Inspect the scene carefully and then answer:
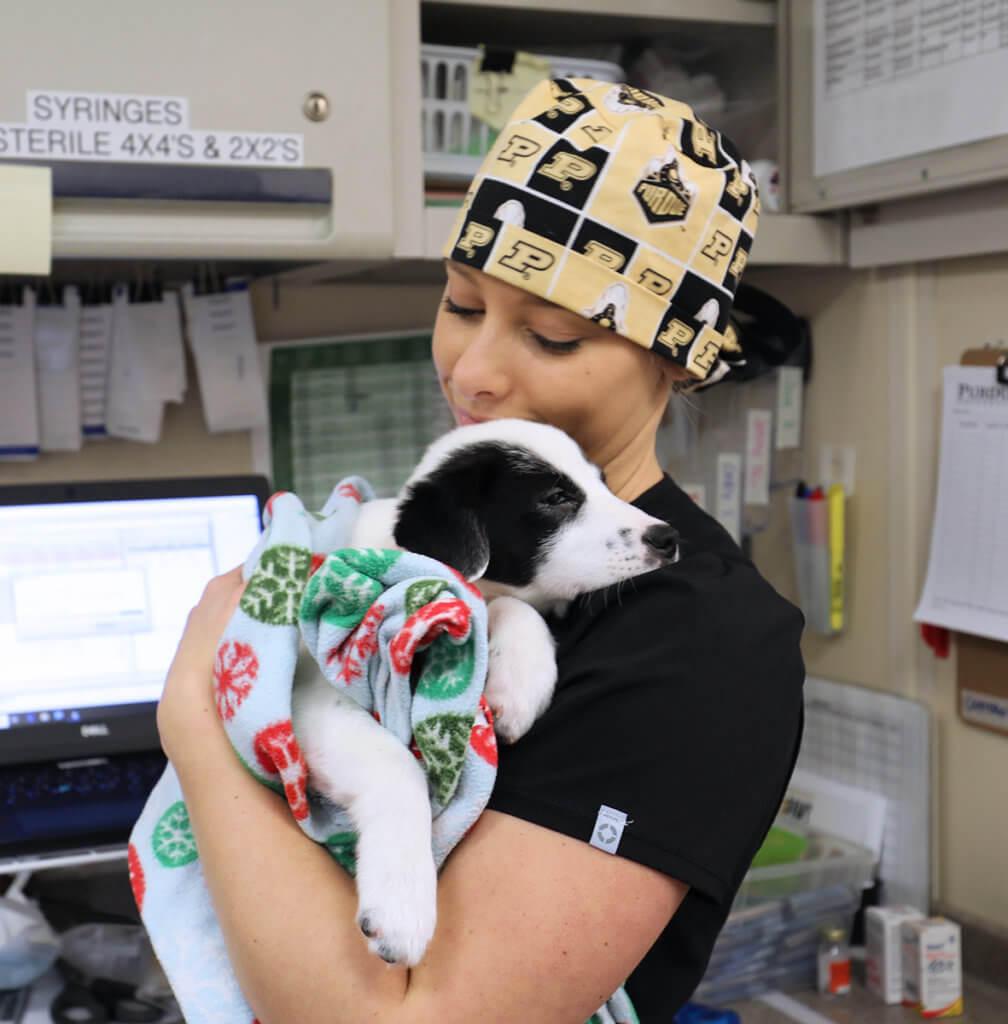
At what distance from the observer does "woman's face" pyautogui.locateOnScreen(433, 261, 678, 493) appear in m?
0.91

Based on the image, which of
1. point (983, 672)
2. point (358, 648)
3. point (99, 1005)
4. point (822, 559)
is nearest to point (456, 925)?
point (358, 648)

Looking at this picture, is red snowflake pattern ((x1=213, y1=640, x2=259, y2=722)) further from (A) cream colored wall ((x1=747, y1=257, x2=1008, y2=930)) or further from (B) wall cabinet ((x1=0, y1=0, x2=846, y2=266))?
(A) cream colored wall ((x1=747, y1=257, x2=1008, y2=930))

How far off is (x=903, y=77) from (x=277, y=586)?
44.0 inches

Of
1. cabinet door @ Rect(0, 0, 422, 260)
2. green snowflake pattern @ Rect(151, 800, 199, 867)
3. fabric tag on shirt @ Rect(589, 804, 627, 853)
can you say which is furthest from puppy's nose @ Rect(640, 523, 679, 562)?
cabinet door @ Rect(0, 0, 422, 260)

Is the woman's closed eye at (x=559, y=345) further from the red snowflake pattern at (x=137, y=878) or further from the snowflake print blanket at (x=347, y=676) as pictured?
the red snowflake pattern at (x=137, y=878)

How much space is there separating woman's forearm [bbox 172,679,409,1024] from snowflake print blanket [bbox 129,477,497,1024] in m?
0.02

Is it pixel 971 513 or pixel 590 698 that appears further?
pixel 971 513

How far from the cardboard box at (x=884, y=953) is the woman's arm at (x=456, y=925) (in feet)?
2.89

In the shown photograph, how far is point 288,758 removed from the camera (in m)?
0.73

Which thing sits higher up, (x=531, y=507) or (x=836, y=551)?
(x=531, y=507)

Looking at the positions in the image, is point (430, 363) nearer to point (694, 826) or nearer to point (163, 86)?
point (163, 86)

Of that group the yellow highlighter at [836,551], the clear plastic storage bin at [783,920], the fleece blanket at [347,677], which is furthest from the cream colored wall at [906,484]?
the fleece blanket at [347,677]

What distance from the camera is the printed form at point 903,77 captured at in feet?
4.38

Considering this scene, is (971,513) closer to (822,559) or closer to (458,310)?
(822,559)
